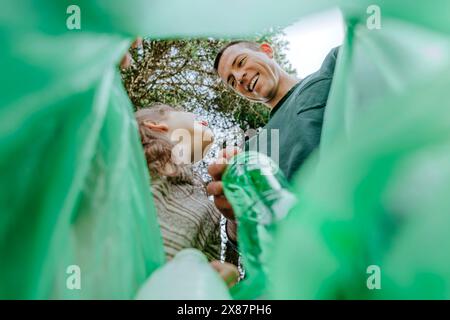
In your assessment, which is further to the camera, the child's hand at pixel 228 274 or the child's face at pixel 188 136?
the child's face at pixel 188 136

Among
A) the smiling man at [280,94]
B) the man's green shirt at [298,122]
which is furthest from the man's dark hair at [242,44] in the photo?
the man's green shirt at [298,122]

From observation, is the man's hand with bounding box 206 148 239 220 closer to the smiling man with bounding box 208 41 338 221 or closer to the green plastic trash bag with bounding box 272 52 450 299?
the smiling man with bounding box 208 41 338 221

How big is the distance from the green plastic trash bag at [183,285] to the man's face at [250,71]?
2.05ft

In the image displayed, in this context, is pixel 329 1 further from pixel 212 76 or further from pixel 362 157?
pixel 212 76

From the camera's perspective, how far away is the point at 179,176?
124cm

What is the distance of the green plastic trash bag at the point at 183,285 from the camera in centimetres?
78

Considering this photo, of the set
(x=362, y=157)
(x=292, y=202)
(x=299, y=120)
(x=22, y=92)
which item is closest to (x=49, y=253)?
(x=22, y=92)

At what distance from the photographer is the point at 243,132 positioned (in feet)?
4.76

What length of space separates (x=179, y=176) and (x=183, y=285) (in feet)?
1.58

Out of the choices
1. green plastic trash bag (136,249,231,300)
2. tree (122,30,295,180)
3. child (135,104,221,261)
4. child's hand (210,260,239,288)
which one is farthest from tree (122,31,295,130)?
green plastic trash bag (136,249,231,300)

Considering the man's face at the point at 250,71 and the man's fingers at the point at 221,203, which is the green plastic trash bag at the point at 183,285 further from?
the man's face at the point at 250,71

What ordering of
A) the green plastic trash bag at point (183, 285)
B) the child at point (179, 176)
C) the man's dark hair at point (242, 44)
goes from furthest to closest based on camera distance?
the man's dark hair at point (242, 44) < the child at point (179, 176) < the green plastic trash bag at point (183, 285)

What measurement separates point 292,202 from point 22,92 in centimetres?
51

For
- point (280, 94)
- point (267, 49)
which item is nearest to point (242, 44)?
point (267, 49)
